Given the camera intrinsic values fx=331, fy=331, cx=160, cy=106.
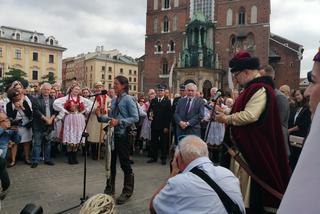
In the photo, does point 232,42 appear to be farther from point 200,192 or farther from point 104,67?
point 104,67

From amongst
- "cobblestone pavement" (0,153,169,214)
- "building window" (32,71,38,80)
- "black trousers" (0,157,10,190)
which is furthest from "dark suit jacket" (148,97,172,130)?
"building window" (32,71,38,80)

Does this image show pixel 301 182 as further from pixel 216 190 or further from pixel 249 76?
pixel 249 76

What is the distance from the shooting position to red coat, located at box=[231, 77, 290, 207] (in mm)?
3438

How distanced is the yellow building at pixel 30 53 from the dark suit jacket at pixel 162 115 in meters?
64.5

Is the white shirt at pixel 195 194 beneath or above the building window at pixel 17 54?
beneath

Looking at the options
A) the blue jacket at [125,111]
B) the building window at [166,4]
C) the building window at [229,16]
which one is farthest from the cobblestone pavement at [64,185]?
the building window at [166,4]

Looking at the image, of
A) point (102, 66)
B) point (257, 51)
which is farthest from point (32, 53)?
point (257, 51)

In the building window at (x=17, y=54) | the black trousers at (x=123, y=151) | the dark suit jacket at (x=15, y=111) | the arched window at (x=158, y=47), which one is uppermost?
the building window at (x=17, y=54)

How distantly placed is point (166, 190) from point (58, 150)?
29.5 ft

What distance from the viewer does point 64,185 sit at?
22.4 feet

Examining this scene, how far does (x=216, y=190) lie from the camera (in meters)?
2.52

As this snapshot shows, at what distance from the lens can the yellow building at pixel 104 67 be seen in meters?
95.2

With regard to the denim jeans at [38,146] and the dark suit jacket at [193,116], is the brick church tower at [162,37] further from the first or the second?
the dark suit jacket at [193,116]

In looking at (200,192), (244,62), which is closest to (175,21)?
(244,62)
